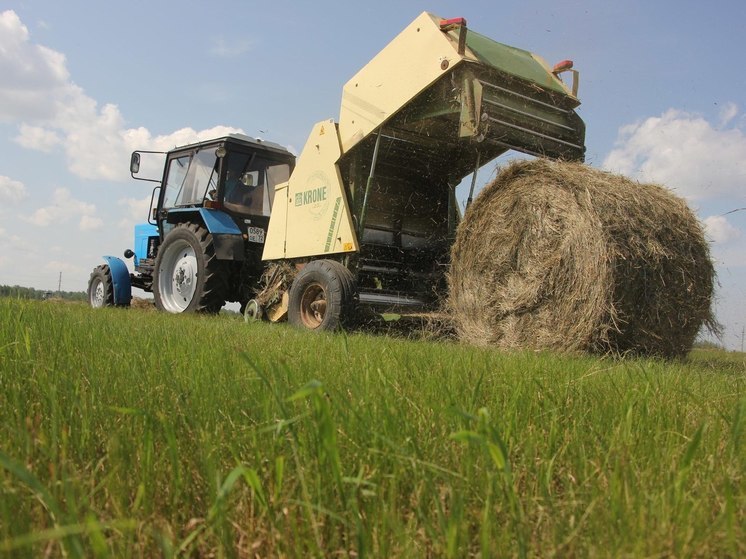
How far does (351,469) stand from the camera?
137 centimetres

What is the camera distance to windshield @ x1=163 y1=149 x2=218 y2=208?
27.4 feet

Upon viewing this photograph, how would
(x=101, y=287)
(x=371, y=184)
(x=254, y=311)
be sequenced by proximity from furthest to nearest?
(x=101, y=287) → (x=254, y=311) → (x=371, y=184)

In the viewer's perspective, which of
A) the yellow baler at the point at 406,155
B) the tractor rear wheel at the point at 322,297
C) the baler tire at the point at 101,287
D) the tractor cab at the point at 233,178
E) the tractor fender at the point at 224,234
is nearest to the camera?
the yellow baler at the point at 406,155

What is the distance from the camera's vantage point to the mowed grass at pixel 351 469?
3.22 feet

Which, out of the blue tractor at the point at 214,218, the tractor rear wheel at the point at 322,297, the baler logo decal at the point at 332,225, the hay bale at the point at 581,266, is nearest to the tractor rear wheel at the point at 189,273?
the blue tractor at the point at 214,218

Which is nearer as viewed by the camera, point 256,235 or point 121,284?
point 256,235

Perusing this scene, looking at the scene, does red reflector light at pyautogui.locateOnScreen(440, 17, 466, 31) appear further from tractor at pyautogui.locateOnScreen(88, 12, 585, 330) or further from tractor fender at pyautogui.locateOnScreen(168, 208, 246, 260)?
tractor fender at pyautogui.locateOnScreen(168, 208, 246, 260)

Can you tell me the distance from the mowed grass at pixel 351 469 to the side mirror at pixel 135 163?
23.2ft

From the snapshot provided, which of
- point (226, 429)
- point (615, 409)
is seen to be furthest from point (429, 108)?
point (226, 429)

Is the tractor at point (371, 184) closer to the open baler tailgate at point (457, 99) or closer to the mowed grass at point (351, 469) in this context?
the open baler tailgate at point (457, 99)

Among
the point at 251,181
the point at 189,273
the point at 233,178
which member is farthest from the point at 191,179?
the point at 189,273

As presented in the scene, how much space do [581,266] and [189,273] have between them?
17.0 ft

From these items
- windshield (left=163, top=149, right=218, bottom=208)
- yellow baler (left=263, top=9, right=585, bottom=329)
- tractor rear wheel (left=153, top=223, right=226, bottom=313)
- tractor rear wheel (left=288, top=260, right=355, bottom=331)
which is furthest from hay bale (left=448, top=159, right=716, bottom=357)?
windshield (left=163, top=149, right=218, bottom=208)

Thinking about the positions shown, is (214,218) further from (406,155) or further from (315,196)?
(406,155)
